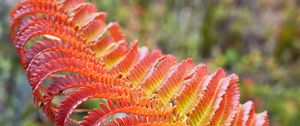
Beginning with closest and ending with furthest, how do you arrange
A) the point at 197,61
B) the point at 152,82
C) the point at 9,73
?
the point at 152,82 → the point at 9,73 → the point at 197,61

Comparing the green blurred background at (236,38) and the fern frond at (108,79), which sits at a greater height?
the green blurred background at (236,38)

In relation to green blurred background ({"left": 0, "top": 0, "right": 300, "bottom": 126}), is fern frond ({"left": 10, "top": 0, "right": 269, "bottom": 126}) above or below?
below

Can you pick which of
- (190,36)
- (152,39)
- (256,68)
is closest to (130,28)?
(152,39)

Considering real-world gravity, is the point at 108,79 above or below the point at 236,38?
below

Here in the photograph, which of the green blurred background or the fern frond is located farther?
the green blurred background

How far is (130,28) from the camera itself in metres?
8.75

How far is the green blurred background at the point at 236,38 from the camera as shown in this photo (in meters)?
7.43

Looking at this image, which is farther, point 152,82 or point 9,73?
point 9,73

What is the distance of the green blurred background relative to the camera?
24.4ft

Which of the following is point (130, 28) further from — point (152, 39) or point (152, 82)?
point (152, 82)

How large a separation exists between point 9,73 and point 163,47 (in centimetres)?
468

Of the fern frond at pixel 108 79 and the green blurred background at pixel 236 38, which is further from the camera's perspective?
the green blurred background at pixel 236 38

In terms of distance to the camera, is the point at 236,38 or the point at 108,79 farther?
the point at 236,38

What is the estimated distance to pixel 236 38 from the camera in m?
10.1
